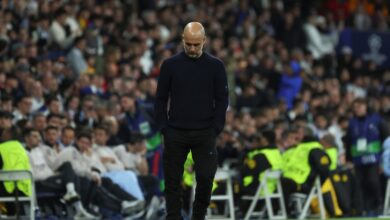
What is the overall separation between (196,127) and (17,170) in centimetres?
377

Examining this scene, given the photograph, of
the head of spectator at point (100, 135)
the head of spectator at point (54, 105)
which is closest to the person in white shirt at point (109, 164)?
the head of spectator at point (100, 135)

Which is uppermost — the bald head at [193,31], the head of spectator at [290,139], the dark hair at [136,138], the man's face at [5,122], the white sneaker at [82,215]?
the bald head at [193,31]

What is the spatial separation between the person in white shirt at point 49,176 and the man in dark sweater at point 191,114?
5.11 metres

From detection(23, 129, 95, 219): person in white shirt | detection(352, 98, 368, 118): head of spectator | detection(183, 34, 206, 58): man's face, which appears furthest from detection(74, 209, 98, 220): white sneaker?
detection(352, 98, 368, 118): head of spectator

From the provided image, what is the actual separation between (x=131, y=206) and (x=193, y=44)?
256 inches

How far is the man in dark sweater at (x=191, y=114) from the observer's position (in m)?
13.3

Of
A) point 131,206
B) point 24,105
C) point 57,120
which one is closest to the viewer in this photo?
point 131,206

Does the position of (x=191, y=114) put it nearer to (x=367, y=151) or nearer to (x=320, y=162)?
(x=320, y=162)

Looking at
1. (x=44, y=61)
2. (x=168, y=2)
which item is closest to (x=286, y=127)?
(x=44, y=61)

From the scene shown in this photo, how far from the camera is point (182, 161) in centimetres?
1345

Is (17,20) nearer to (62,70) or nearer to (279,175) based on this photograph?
(62,70)

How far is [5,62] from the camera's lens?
2116 centimetres

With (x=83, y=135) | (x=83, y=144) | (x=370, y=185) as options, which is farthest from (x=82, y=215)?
(x=370, y=185)

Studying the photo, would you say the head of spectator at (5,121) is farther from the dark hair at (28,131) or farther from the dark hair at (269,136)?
the dark hair at (269,136)
